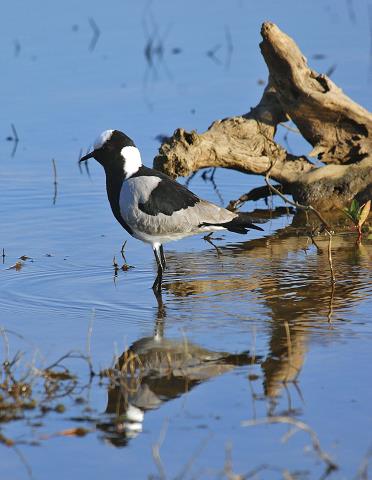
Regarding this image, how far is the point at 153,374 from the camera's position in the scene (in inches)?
264

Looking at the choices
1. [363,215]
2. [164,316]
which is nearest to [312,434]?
[164,316]

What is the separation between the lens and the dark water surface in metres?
5.70

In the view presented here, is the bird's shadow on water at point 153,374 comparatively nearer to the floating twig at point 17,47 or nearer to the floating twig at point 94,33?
the floating twig at point 17,47

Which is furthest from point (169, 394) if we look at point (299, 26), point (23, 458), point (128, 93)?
point (299, 26)

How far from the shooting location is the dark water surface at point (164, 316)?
18.7ft

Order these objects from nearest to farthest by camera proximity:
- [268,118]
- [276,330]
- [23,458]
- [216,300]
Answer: [23,458], [276,330], [216,300], [268,118]

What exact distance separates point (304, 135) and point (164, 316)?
150 inches

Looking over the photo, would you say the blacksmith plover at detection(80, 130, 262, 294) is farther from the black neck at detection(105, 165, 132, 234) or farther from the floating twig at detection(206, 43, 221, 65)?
the floating twig at detection(206, 43, 221, 65)

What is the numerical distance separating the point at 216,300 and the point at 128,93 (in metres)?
7.59

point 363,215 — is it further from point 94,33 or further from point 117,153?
point 94,33

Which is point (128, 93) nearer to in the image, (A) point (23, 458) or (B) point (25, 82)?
(B) point (25, 82)

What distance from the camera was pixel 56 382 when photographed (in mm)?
6301

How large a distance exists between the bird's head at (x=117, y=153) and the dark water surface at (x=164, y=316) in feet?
2.88

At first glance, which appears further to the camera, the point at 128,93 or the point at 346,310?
the point at 128,93
